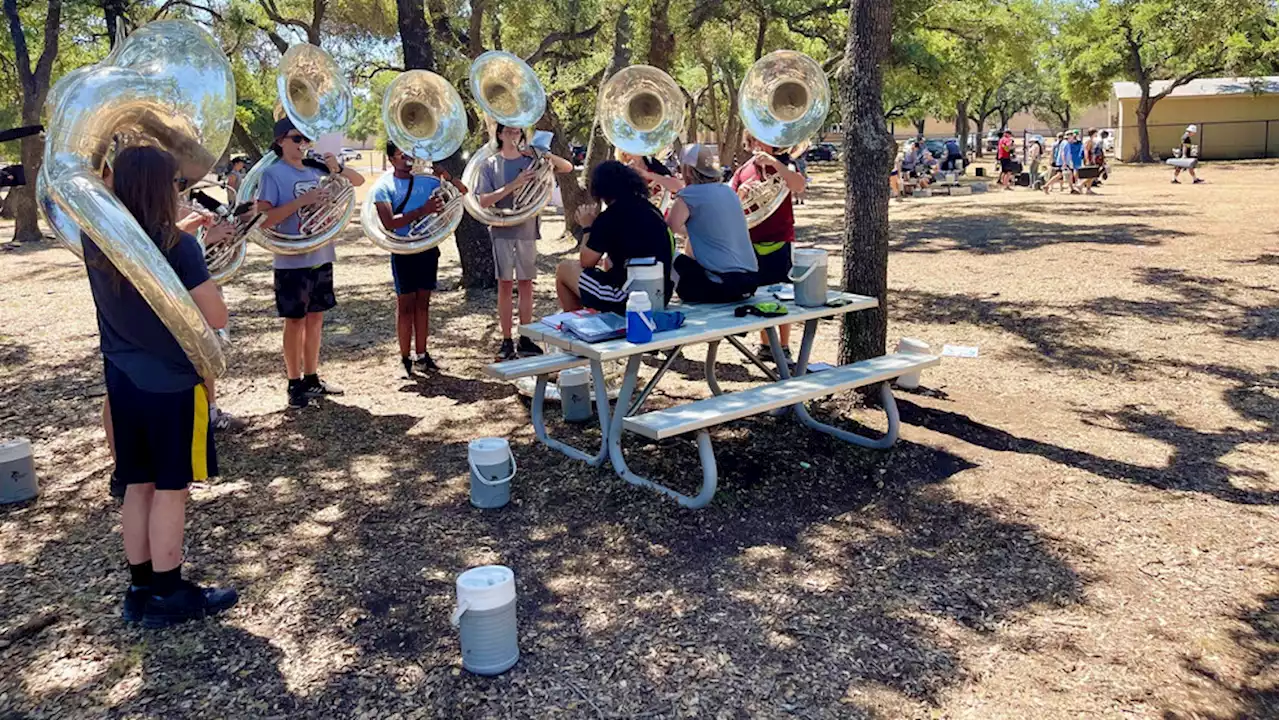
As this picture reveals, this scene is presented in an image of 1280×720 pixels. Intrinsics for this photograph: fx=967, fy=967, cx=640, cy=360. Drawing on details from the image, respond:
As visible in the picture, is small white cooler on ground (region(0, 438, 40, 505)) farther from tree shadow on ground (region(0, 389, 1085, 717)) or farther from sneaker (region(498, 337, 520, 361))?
sneaker (region(498, 337, 520, 361))

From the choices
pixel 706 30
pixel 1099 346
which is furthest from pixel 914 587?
pixel 706 30

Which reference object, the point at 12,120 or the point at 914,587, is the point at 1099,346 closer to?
the point at 914,587

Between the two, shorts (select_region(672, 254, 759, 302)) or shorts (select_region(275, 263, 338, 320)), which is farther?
shorts (select_region(275, 263, 338, 320))

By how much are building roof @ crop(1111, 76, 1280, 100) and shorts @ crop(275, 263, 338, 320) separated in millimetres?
35084

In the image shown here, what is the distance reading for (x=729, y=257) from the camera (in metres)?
4.78

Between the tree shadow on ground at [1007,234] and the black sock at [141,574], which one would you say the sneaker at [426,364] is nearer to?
the black sock at [141,574]

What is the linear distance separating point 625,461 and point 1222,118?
117 feet

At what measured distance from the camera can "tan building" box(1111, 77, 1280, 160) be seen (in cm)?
3250

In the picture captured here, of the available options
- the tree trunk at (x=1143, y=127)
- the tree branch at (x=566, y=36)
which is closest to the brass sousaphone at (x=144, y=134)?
the tree branch at (x=566, y=36)

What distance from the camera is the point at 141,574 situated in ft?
10.1

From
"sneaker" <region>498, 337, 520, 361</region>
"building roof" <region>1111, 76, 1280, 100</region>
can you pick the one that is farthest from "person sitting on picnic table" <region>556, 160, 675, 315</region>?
"building roof" <region>1111, 76, 1280, 100</region>

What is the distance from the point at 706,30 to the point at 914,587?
625 inches

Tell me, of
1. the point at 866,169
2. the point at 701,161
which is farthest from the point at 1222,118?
the point at 701,161

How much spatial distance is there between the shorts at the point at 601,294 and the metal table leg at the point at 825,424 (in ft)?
2.75
